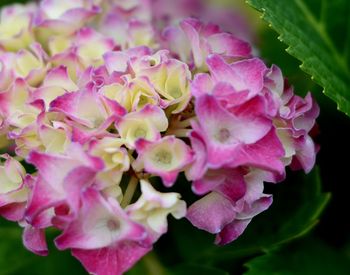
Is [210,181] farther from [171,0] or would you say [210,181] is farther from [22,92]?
[171,0]

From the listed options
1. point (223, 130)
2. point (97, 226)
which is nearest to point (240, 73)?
point (223, 130)

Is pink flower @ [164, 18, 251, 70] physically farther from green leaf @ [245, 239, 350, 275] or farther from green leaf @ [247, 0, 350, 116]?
green leaf @ [245, 239, 350, 275]

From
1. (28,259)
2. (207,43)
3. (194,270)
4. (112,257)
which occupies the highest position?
(207,43)

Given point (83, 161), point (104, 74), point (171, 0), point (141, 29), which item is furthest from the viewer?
point (171, 0)

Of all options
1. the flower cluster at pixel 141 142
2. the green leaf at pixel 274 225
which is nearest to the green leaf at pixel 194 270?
the green leaf at pixel 274 225

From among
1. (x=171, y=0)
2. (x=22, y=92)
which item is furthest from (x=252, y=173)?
(x=171, y=0)

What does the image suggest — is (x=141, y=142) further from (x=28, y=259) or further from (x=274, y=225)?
(x=28, y=259)
